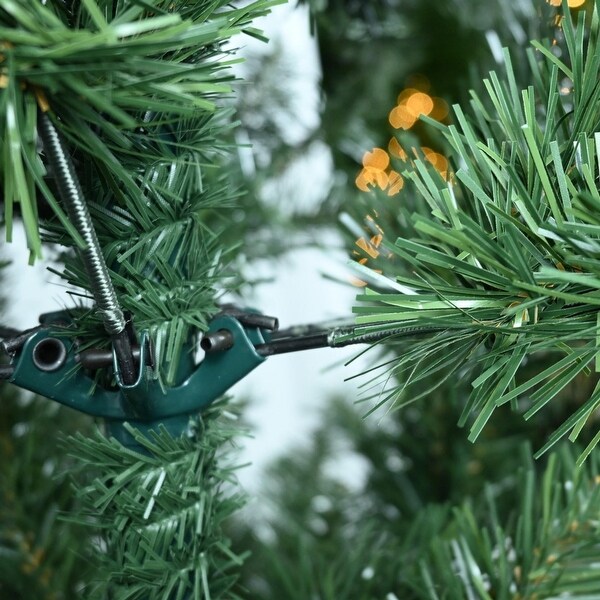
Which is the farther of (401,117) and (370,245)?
(401,117)

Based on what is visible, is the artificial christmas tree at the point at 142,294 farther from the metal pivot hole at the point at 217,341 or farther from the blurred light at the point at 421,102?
the blurred light at the point at 421,102

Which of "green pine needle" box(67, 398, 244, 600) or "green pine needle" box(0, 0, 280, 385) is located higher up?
"green pine needle" box(0, 0, 280, 385)

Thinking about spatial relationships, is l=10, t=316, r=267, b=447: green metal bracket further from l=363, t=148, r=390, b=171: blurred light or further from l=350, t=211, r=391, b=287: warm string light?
l=363, t=148, r=390, b=171: blurred light

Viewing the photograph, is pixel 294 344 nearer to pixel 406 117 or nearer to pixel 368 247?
pixel 368 247

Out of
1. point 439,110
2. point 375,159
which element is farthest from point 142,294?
point 439,110

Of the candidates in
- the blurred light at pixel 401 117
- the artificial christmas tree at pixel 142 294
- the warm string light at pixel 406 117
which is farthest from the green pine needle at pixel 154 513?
the blurred light at pixel 401 117

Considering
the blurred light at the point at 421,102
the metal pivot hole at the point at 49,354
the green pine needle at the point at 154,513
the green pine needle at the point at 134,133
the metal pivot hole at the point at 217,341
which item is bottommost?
the green pine needle at the point at 154,513

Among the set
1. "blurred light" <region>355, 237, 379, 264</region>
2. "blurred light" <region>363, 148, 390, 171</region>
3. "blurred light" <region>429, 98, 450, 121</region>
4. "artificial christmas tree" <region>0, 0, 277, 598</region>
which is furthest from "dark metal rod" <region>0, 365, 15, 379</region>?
"blurred light" <region>429, 98, 450, 121</region>
